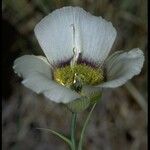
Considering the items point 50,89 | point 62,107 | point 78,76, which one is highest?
point 50,89

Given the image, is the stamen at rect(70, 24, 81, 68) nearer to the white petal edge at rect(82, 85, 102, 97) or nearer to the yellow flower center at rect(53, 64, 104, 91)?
the yellow flower center at rect(53, 64, 104, 91)

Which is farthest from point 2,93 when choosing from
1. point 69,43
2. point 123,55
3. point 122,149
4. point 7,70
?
point 123,55

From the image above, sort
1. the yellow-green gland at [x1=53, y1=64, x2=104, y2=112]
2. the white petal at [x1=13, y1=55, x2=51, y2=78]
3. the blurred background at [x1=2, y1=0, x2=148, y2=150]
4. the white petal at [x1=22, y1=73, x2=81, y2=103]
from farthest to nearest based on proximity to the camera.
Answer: the blurred background at [x1=2, y1=0, x2=148, y2=150] → the yellow-green gland at [x1=53, y1=64, x2=104, y2=112] → the white petal at [x1=13, y1=55, x2=51, y2=78] → the white petal at [x1=22, y1=73, x2=81, y2=103]

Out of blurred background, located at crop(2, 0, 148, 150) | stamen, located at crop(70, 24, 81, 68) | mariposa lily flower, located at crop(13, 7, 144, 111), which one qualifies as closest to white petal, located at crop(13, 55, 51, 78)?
A: mariposa lily flower, located at crop(13, 7, 144, 111)

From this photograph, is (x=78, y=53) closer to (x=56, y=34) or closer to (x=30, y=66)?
(x=56, y=34)

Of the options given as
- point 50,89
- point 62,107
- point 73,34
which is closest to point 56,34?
point 73,34

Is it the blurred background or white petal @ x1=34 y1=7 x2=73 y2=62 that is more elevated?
white petal @ x1=34 y1=7 x2=73 y2=62

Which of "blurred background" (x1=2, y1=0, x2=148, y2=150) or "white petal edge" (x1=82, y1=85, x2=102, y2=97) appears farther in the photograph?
"blurred background" (x1=2, y1=0, x2=148, y2=150)
